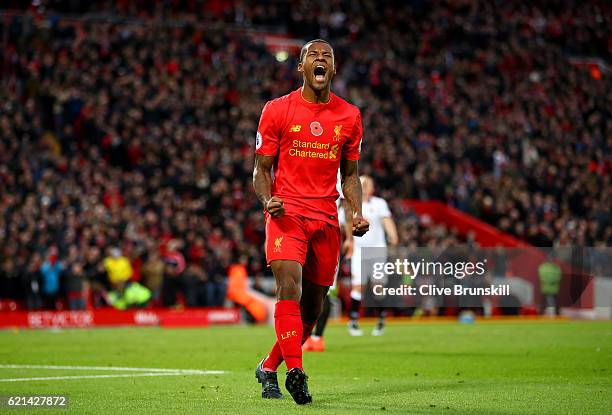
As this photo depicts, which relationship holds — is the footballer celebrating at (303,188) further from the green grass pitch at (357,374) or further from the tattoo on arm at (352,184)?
the green grass pitch at (357,374)

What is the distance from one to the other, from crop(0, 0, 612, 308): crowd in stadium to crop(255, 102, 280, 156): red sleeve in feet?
62.5

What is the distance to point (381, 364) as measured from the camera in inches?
494

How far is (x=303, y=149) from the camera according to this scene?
8.39 metres

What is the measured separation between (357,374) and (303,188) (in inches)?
131

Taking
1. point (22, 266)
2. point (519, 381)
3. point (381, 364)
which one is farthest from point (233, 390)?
point (22, 266)

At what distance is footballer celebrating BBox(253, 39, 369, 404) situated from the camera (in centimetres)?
820

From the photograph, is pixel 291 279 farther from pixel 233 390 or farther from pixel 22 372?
pixel 22 372

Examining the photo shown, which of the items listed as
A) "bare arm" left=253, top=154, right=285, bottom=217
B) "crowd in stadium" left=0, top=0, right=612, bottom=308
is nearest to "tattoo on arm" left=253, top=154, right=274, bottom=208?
"bare arm" left=253, top=154, right=285, bottom=217

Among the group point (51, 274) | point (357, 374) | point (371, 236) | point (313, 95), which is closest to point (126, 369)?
point (357, 374)

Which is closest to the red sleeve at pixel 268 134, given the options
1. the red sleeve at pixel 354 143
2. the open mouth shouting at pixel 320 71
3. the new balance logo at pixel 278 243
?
the open mouth shouting at pixel 320 71

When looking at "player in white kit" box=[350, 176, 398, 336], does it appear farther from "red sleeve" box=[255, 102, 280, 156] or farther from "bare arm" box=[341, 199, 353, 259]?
"red sleeve" box=[255, 102, 280, 156]

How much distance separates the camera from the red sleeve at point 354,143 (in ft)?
28.2

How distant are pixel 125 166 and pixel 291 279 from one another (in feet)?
75.6

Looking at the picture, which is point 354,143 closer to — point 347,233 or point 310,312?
point 310,312
